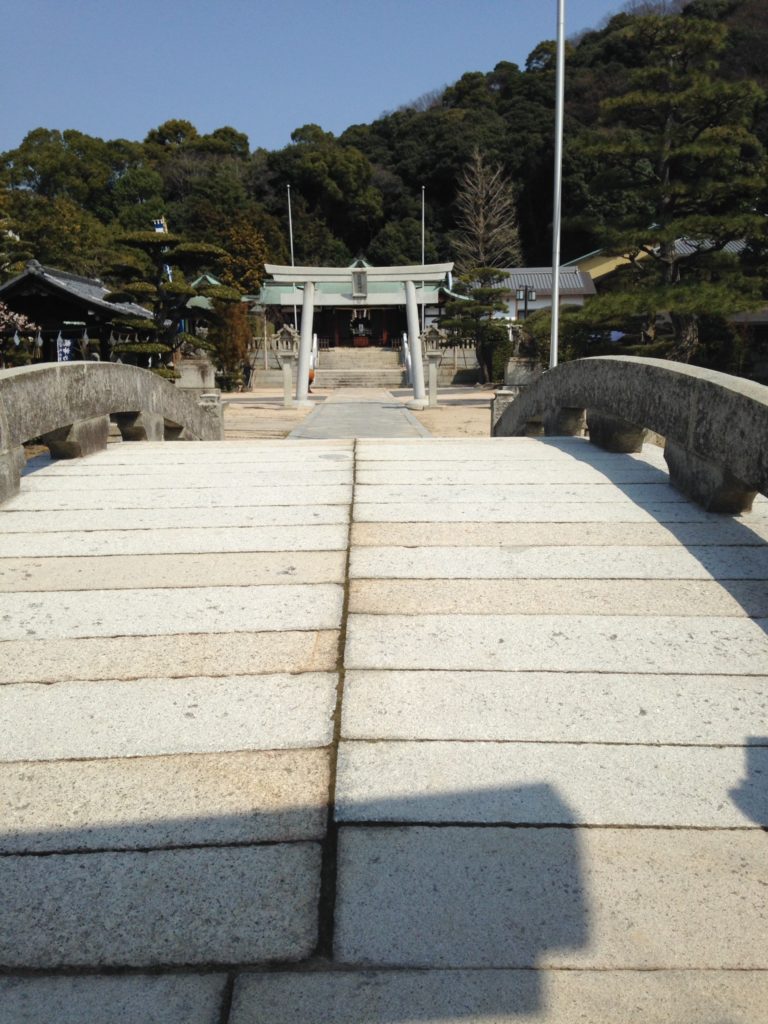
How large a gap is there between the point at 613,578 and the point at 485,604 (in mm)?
492

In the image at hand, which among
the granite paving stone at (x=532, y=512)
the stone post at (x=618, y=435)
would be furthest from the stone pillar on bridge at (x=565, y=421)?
the granite paving stone at (x=532, y=512)

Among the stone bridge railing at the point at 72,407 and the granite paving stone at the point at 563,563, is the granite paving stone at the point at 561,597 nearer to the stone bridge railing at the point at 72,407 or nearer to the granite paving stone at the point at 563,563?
the granite paving stone at the point at 563,563

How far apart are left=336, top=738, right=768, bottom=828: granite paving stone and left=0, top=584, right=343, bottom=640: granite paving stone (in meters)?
0.66

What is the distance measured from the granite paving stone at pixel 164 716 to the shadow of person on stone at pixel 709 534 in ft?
4.20

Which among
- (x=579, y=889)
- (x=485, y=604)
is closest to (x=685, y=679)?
(x=485, y=604)

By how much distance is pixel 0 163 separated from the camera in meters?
41.0

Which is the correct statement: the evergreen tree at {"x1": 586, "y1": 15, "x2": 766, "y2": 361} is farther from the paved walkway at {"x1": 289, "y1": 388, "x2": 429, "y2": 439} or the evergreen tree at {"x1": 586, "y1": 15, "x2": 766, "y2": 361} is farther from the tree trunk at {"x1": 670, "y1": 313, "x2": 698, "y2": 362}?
the paved walkway at {"x1": 289, "y1": 388, "x2": 429, "y2": 439}

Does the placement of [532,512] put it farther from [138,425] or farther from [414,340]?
[414,340]

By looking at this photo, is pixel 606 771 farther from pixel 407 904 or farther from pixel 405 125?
pixel 405 125

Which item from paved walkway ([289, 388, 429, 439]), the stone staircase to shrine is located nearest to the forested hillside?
the stone staircase to shrine

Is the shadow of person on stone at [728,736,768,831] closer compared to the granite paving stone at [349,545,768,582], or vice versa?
the shadow of person on stone at [728,736,768,831]

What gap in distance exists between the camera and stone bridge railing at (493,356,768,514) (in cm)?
262

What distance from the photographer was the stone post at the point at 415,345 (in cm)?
1769

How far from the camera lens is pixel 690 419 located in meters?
3.12
